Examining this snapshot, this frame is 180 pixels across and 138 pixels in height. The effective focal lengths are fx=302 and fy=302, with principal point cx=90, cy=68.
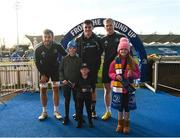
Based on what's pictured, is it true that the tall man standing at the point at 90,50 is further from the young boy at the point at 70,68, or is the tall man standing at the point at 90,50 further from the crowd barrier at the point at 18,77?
the crowd barrier at the point at 18,77

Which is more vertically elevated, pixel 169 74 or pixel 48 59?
pixel 48 59

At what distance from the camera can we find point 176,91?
32.3 feet

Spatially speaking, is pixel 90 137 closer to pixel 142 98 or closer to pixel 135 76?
pixel 135 76

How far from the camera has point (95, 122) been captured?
585 centimetres

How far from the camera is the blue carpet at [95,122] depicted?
5.15 metres

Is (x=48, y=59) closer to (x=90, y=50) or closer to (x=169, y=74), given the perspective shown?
(x=90, y=50)

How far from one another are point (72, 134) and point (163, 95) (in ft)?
14.7

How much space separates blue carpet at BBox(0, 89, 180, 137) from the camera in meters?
5.15

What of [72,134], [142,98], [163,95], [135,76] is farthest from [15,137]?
[163,95]

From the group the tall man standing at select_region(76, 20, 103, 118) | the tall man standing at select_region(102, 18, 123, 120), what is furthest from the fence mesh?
the tall man standing at select_region(76, 20, 103, 118)

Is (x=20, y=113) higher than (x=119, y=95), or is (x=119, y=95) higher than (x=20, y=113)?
(x=119, y=95)

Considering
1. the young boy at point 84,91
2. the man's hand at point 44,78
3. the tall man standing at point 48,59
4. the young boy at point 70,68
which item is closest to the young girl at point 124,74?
the young boy at point 84,91

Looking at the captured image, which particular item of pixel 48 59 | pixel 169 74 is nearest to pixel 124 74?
pixel 48 59

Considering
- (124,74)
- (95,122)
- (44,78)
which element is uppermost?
(124,74)
